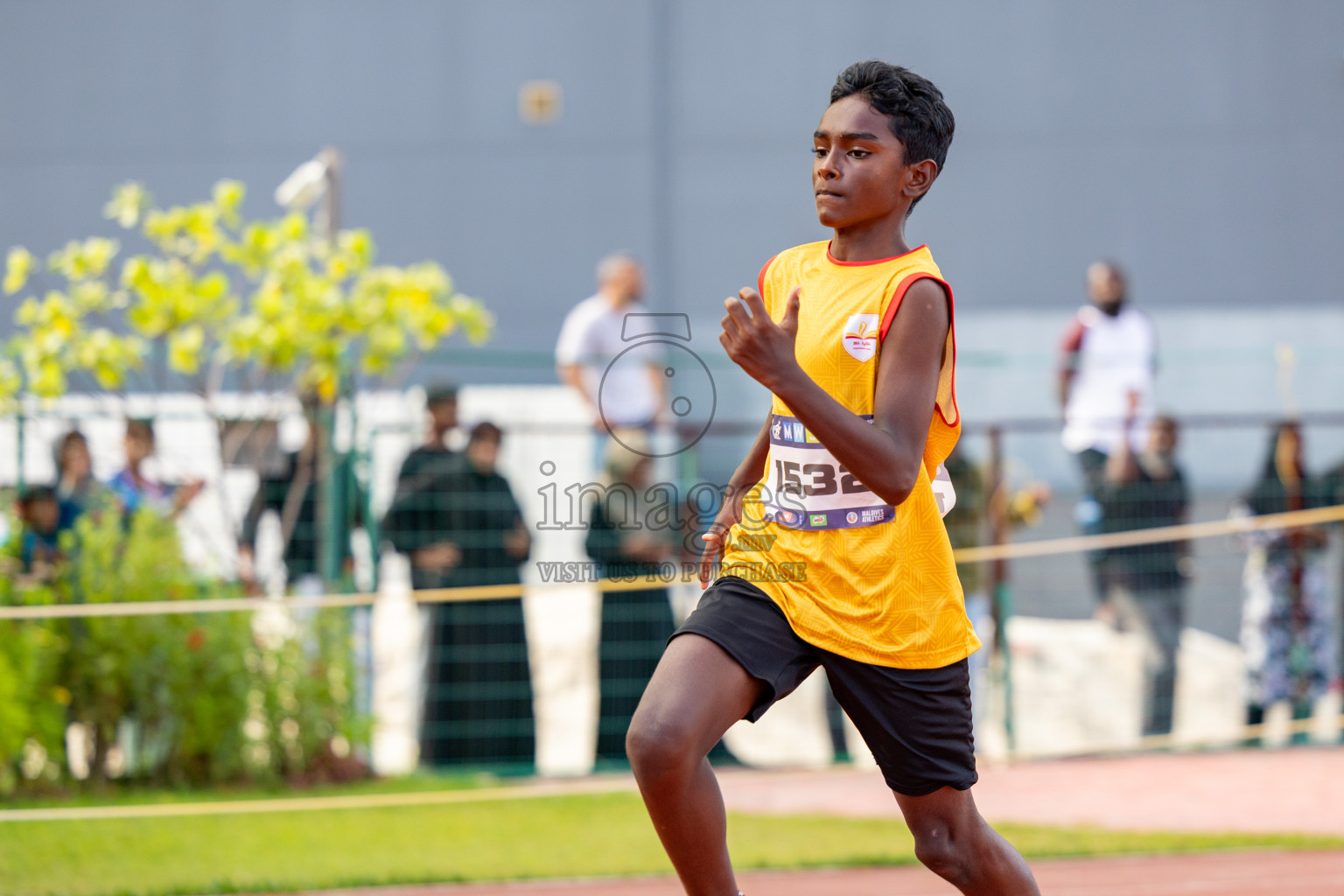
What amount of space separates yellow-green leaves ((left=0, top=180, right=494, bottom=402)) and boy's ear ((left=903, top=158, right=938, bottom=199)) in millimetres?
4546

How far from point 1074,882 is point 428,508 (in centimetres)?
353

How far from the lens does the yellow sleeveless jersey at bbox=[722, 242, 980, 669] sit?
2.91 m

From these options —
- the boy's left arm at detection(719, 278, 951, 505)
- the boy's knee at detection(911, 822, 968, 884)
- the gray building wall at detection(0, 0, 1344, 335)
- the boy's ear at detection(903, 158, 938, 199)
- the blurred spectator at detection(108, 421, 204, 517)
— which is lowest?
the boy's knee at detection(911, 822, 968, 884)

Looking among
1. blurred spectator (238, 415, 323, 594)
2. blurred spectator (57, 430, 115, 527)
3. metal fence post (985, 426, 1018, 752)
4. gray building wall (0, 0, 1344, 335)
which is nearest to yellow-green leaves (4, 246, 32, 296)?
blurred spectator (57, 430, 115, 527)

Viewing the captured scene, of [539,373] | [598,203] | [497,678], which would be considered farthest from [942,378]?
[598,203]

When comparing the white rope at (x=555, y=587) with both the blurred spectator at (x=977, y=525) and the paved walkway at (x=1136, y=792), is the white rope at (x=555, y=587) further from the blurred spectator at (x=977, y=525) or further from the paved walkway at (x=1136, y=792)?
the paved walkway at (x=1136, y=792)

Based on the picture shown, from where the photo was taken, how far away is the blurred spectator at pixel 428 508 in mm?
7113

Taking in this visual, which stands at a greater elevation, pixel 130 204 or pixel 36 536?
pixel 130 204

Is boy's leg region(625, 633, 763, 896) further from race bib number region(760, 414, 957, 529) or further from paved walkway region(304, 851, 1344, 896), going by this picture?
paved walkway region(304, 851, 1344, 896)

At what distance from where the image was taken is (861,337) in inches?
113

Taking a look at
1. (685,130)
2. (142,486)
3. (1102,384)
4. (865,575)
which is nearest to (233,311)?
(142,486)

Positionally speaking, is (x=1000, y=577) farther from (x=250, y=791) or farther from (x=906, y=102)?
(x=906, y=102)

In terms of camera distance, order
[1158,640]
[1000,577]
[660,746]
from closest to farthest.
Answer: [660,746] < [1000,577] < [1158,640]

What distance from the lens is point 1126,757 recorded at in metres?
7.63
